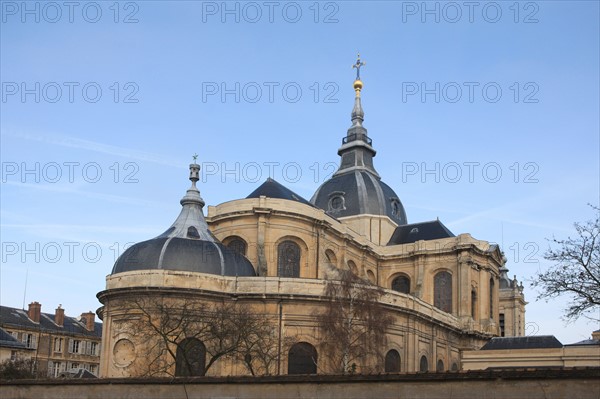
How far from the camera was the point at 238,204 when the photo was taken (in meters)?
51.1

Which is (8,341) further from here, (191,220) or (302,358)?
(302,358)

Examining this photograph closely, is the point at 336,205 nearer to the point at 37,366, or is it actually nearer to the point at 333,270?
the point at 333,270

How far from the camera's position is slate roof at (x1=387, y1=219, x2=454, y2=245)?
66.3m

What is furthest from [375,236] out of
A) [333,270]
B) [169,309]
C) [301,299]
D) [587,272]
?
[587,272]

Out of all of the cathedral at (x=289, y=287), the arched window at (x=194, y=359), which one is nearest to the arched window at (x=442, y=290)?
the cathedral at (x=289, y=287)

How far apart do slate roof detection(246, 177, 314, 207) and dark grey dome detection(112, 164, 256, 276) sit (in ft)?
22.9

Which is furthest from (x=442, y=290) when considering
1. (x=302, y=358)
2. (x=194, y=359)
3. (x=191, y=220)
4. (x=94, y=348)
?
(x=94, y=348)

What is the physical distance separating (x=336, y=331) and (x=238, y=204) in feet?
43.6

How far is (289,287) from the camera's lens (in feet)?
146

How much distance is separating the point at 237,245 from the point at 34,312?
26394 millimetres

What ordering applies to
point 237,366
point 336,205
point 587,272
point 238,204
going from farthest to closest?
point 336,205, point 238,204, point 237,366, point 587,272

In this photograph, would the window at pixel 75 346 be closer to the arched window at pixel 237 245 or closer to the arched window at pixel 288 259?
the arched window at pixel 237 245

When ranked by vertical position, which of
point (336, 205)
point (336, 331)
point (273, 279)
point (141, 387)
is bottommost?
point (141, 387)

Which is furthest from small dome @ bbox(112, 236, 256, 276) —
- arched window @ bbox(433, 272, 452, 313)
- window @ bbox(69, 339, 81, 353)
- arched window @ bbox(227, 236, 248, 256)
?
window @ bbox(69, 339, 81, 353)
